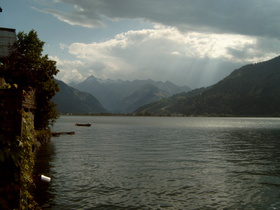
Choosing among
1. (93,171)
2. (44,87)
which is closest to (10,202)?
(93,171)

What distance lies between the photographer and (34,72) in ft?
137

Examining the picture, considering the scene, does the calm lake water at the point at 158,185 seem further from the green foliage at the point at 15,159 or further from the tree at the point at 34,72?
the tree at the point at 34,72

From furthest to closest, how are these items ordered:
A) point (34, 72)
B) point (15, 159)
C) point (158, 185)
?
point (34, 72) → point (158, 185) → point (15, 159)

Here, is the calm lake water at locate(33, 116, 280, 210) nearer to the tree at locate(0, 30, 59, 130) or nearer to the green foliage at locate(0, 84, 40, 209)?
the green foliage at locate(0, 84, 40, 209)

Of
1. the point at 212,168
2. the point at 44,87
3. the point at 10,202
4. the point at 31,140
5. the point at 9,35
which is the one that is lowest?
the point at 212,168

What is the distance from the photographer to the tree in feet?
125

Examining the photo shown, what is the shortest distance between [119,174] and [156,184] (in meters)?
5.17

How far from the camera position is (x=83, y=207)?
17312 mm

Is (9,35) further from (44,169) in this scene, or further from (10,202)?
(10,202)

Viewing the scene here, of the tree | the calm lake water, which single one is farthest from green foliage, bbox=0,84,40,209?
the tree

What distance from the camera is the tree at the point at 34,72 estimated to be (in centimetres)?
3821

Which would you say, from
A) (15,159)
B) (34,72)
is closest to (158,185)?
(15,159)

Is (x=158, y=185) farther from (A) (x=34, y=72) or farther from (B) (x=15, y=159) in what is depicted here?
(A) (x=34, y=72)

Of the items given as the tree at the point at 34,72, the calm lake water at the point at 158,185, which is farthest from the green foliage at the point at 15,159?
the tree at the point at 34,72
